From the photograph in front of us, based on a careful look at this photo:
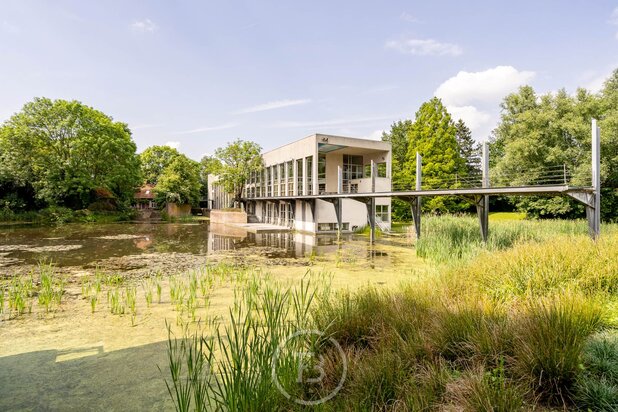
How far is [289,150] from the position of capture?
2683 centimetres

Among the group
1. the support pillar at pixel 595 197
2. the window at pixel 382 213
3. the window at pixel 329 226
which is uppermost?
the support pillar at pixel 595 197

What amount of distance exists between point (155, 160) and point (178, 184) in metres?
13.2

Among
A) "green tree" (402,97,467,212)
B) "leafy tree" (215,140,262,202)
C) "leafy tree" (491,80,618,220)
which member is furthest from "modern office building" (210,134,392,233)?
"leafy tree" (491,80,618,220)

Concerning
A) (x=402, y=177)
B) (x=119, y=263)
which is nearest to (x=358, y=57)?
(x=119, y=263)

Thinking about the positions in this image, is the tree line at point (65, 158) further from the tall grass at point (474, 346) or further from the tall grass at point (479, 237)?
the tall grass at point (474, 346)

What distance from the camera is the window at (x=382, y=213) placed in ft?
77.5

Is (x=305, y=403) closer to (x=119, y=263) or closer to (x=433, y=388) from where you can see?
(x=433, y=388)

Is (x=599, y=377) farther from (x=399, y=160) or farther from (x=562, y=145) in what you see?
(x=399, y=160)

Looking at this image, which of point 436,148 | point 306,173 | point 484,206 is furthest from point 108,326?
point 436,148

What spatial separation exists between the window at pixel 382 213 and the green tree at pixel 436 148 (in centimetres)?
808

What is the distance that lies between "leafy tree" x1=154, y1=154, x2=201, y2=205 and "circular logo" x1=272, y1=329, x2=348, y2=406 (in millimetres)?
38921

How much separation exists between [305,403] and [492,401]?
1.28m

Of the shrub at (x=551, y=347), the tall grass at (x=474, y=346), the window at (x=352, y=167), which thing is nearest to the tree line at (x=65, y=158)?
the window at (x=352, y=167)

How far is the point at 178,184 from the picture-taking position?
40.6 m
